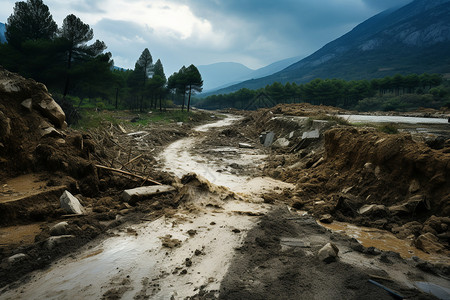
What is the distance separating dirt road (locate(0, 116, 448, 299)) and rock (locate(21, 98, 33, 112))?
4440 millimetres

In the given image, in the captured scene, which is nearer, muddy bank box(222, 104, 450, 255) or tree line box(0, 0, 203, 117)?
muddy bank box(222, 104, 450, 255)

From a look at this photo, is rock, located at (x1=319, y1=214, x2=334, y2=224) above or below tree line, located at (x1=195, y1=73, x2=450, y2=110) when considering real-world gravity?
below

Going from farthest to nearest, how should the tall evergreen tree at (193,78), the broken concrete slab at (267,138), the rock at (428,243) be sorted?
the tall evergreen tree at (193,78) → the broken concrete slab at (267,138) → the rock at (428,243)

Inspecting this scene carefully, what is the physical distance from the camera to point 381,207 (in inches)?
192

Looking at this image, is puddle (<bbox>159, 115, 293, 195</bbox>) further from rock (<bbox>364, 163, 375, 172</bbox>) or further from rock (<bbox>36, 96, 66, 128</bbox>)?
rock (<bbox>36, 96, 66, 128</bbox>)

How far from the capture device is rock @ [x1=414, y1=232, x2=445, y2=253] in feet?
11.7

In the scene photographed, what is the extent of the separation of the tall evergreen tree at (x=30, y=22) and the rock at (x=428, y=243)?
101ft

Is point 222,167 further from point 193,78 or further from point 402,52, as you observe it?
point 402,52

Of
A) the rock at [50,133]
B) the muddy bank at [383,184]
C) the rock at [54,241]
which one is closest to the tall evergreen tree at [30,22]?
the rock at [50,133]

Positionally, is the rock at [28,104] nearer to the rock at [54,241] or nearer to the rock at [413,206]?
the rock at [54,241]

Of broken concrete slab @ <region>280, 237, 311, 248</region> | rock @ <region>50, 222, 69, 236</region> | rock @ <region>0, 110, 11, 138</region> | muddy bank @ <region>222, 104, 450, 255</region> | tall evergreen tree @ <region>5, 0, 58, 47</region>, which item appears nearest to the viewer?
broken concrete slab @ <region>280, 237, 311, 248</region>

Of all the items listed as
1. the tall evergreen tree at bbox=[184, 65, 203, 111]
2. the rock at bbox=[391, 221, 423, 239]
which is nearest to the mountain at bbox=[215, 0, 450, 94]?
the tall evergreen tree at bbox=[184, 65, 203, 111]

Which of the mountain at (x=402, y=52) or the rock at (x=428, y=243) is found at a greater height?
the mountain at (x=402, y=52)

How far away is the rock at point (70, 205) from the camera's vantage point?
15.1 ft
